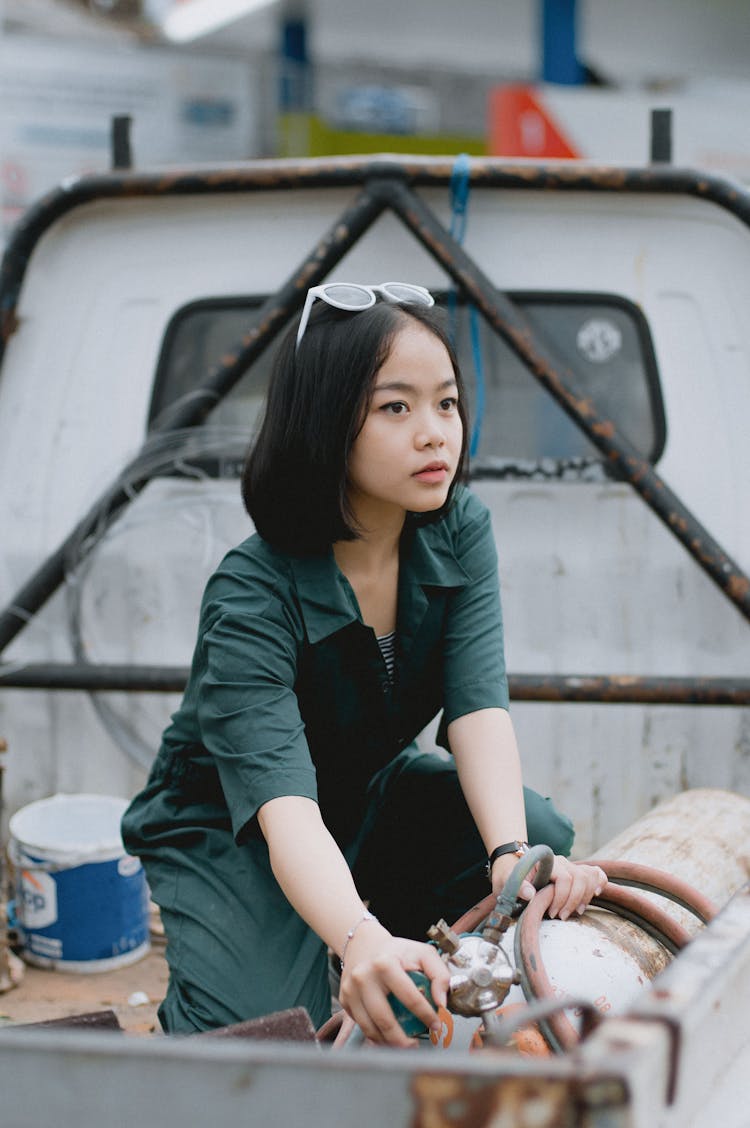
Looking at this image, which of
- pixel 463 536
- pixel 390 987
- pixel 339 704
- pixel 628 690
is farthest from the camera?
pixel 628 690

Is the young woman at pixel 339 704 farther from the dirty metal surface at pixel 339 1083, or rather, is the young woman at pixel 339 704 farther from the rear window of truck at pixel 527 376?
the rear window of truck at pixel 527 376

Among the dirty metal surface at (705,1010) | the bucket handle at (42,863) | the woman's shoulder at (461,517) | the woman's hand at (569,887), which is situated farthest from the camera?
the bucket handle at (42,863)

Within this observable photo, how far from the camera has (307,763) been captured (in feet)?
6.05

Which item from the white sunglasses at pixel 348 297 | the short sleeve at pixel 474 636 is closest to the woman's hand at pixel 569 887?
the short sleeve at pixel 474 636

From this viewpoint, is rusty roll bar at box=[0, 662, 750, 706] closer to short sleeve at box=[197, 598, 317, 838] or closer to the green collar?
the green collar

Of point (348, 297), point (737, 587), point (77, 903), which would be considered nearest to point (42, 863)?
point (77, 903)

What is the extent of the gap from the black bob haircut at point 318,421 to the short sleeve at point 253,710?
133 millimetres

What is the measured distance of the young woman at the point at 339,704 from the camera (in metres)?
1.86

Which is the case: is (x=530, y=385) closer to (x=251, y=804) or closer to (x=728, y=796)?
(x=728, y=796)

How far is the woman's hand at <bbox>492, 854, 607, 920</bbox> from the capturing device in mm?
1787

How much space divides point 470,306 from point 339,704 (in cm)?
126

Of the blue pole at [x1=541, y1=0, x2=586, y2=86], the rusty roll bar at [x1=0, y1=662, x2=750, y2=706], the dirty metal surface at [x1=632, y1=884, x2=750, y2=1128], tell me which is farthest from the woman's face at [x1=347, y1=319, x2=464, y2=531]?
the blue pole at [x1=541, y1=0, x2=586, y2=86]

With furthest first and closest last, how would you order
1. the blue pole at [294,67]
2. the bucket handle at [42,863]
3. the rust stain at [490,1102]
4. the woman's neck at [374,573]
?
the blue pole at [294,67], the bucket handle at [42,863], the woman's neck at [374,573], the rust stain at [490,1102]

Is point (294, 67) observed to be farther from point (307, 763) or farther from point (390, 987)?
point (390, 987)
